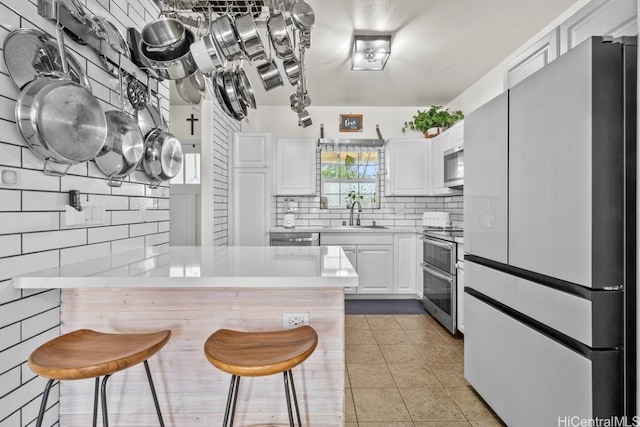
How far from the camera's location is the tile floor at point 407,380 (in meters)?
1.98

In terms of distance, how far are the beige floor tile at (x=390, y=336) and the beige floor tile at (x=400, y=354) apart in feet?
0.31

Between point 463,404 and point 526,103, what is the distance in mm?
1768

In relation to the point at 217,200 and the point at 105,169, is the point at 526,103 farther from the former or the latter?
the point at 217,200

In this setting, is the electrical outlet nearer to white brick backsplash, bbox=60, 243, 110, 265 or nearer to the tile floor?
the tile floor

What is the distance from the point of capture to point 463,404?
6.92 ft

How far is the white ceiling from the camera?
98.5 inches

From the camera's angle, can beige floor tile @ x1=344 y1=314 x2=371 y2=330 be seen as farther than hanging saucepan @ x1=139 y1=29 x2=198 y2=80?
Yes

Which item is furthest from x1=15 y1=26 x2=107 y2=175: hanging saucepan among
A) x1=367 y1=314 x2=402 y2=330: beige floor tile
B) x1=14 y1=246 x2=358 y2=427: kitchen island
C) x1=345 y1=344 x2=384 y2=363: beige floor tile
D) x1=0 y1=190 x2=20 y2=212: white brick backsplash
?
x1=367 y1=314 x2=402 y2=330: beige floor tile

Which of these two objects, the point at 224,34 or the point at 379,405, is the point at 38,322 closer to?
the point at 224,34

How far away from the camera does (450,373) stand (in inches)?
98.2

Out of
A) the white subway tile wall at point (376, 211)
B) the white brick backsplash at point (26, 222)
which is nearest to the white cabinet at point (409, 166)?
the white subway tile wall at point (376, 211)

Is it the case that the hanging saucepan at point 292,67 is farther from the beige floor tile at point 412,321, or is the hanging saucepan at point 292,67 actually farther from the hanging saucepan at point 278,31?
the beige floor tile at point 412,321

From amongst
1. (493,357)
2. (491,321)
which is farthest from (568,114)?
(493,357)

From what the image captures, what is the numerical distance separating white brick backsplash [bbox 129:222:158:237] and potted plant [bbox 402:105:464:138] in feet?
11.1
